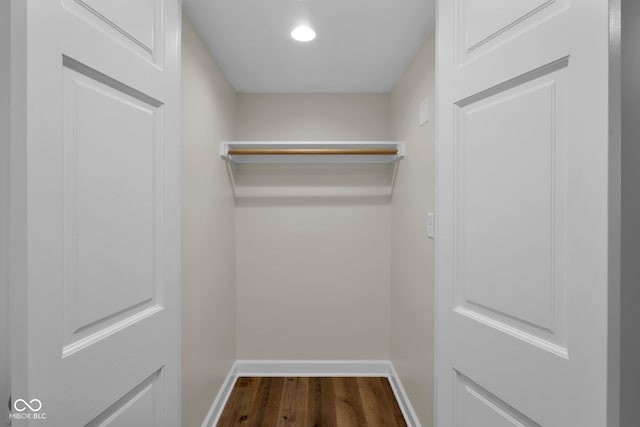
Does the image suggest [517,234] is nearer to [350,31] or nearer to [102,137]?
[102,137]

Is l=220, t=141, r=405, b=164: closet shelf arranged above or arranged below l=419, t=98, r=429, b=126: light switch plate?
below

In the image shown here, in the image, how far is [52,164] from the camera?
0.69 m

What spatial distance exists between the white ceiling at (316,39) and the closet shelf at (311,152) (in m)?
0.50

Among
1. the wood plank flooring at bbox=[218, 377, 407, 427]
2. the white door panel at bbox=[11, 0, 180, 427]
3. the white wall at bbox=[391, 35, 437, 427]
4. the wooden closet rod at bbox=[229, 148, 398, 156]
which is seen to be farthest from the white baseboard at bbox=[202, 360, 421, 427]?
the wooden closet rod at bbox=[229, 148, 398, 156]

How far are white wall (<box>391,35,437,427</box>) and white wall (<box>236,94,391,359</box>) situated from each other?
0.64 feet

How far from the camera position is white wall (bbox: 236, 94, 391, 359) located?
265 cm

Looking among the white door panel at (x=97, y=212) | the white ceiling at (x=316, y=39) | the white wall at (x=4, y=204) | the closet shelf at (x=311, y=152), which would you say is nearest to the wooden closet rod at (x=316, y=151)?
the closet shelf at (x=311, y=152)

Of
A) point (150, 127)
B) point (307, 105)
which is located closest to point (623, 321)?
point (150, 127)

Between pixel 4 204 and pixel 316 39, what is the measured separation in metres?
1.66

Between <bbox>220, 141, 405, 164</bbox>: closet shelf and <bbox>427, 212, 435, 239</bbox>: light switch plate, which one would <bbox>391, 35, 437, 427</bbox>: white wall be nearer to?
<bbox>427, 212, 435, 239</bbox>: light switch plate

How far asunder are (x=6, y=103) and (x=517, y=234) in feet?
4.14

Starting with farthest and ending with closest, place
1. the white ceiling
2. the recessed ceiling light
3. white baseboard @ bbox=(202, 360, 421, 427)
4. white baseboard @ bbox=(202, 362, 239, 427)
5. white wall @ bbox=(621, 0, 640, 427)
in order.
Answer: white baseboard @ bbox=(202, 360, 421, 427), white baseboard @ bbox=(202, 362, 239, 427), the recessed ceiling light, the white ceiling, white wall @ bbox=(621, 0, 640, 427)

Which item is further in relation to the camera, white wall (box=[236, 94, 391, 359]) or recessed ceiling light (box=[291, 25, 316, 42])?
white wall (box=[236, 94, 391, 359])

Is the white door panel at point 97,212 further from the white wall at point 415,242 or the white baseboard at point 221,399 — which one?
the white wall at point 415,242
